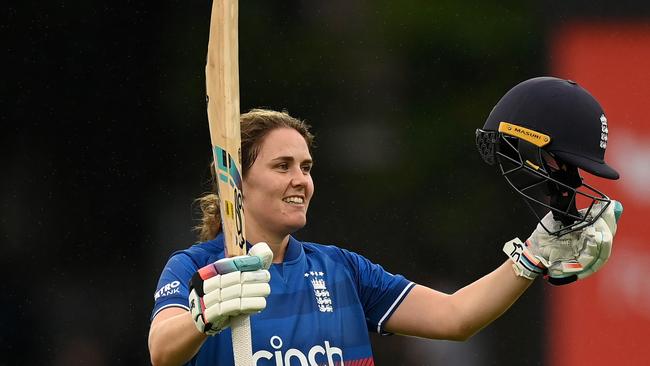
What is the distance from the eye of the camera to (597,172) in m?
2.68

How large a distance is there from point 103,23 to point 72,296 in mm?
1088

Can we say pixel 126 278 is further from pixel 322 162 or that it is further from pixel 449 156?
pixel 449 156

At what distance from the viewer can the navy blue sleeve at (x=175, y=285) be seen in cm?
288

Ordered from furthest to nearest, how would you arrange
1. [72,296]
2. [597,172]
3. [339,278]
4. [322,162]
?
1. [322,162]
2. [72,296]
3. [339,278]
4. [597,172]

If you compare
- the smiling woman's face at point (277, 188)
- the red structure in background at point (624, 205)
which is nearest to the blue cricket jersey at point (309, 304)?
the smiling woman's face at point (277, 188)

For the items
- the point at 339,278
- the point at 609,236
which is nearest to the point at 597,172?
the point at 609,236

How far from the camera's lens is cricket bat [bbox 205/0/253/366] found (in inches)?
108

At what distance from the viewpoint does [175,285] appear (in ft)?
9.55

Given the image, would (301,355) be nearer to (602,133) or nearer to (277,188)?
(277,188)

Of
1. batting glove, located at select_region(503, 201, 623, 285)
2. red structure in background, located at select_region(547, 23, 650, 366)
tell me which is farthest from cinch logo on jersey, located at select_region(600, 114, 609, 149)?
red structure in background, located at select_region(547, 23, 650, 366)

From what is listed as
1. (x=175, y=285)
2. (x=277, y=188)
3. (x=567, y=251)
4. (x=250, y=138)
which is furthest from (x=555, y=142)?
(x=175, y=285)

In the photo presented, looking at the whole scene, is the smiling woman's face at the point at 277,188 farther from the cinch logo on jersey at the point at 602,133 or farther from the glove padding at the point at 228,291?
the cinch logo on jersey at the point at 602,133

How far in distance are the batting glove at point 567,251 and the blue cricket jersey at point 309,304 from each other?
0.46 metres

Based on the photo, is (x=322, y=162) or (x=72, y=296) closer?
(x=72, y=296)
